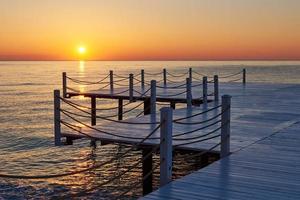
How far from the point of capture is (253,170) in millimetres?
8445

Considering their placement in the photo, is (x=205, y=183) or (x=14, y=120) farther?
(x=14, y=120)

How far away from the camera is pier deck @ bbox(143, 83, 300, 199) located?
281 inches

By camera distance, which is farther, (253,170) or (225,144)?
(225,144)

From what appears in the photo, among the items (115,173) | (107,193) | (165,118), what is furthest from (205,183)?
(115,173)

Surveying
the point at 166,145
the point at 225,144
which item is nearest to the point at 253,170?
the point at 225,144

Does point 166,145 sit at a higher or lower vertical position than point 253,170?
higher

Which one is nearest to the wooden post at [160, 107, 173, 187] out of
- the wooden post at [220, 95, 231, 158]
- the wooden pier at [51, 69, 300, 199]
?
the wooden pier at [51, 69, 300, 199]

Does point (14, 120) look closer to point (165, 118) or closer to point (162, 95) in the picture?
point (162, 95)

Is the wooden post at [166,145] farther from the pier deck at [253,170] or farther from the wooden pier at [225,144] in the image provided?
the pier deck at [253,170]

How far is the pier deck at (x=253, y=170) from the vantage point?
712 centimetres

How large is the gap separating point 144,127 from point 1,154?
14.6 metres

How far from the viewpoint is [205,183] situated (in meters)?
7.62

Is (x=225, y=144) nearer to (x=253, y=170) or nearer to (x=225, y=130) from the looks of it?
(x=225, y=130)

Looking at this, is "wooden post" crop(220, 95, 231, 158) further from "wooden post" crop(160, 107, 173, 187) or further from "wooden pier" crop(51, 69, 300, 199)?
"wooden post" crop(160, 107, 173, 187)
